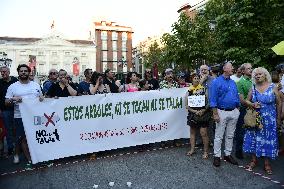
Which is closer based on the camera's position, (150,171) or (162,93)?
(150,171)

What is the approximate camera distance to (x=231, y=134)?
6.75 metres

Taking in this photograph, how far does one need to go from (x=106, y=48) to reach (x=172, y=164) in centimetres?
Answer: 8699

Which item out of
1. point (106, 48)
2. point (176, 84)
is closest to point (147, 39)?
point (106, 48)

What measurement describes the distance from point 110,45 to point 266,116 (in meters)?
87.5

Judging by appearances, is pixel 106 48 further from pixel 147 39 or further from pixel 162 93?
pixel 162 93

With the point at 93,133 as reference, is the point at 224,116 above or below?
above

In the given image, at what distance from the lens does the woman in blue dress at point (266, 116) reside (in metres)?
6.18

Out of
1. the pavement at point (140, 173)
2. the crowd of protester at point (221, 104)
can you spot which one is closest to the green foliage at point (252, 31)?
the crowd of protester at point (221, 104)

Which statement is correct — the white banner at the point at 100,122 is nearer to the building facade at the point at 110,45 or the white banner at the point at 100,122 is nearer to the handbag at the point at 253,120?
the handbag at the point at 253,120

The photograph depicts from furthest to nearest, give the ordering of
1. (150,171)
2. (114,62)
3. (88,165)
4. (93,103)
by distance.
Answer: (114,62), (93,103), (88,165), (150,171)

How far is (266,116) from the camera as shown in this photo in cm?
622

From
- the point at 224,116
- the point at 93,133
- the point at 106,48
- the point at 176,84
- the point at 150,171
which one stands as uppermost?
the point at 106,48

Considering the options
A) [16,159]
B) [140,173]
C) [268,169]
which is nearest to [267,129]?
[268,169]

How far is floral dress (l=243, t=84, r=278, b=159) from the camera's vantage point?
6.16 m
